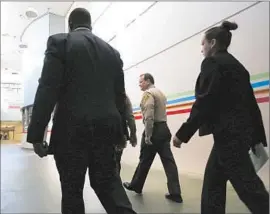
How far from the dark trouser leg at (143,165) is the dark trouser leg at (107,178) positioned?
3.23 feet

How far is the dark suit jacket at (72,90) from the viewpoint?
1031 mm

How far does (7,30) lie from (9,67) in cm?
521

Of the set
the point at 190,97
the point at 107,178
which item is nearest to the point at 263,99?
the point at 190,97

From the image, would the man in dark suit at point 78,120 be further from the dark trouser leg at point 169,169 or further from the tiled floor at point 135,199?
the dark trouser leg at point 169,169

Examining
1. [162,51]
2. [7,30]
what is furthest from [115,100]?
[7,30]

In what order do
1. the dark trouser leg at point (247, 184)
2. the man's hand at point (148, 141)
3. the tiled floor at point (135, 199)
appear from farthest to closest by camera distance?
the man's hand at point (148, 141), the tiled floor at point (135, 199), the dark trouser leg at point (247, 184)

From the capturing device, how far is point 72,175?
3.44 ft

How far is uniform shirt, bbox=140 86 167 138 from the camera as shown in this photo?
201cm

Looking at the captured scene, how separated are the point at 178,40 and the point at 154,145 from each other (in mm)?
1467

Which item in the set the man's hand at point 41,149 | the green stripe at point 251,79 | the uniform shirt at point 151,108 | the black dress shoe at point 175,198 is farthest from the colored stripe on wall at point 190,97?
the man's hand at point 41,149

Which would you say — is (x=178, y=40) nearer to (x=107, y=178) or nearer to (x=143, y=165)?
(x=143, y=165)

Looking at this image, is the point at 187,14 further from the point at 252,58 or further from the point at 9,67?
the point at 9,67

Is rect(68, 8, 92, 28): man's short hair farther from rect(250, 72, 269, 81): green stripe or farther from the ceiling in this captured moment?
rect(250, 72, 269, 81): green stripe

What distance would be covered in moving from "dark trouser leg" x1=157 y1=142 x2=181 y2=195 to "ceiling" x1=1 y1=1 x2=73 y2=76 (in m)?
1.37
